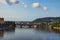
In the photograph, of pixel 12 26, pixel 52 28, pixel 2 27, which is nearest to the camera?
pixel 2 27

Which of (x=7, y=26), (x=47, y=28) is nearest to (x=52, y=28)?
(x=47, y=28)

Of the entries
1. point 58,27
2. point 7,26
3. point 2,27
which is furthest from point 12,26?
point 58,27

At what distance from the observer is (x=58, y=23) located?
520 inches

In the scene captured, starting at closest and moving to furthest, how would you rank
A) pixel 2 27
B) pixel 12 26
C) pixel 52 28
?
pixel 2 27, pixel 52 28, pixel 12 26

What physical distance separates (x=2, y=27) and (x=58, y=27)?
3789 mm

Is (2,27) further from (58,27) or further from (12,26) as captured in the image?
(58,27)

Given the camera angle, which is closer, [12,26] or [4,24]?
[4,24]

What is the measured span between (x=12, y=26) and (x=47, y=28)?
10.1 feet

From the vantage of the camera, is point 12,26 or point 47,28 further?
point 12,26

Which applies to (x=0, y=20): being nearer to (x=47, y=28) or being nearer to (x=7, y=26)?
(x=7, y=26)

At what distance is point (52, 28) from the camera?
1348 cm

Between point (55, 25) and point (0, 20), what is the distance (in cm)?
377

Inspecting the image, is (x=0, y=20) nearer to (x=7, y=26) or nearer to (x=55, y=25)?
(x=7, y=26)

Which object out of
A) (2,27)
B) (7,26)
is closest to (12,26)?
(7,26)
